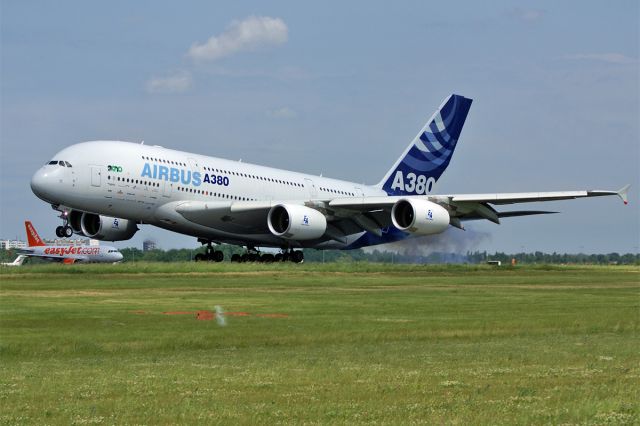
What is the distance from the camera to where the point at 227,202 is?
2156 inches

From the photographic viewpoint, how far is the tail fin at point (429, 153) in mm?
67750

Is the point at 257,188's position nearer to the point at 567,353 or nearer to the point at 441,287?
the point at 441,287

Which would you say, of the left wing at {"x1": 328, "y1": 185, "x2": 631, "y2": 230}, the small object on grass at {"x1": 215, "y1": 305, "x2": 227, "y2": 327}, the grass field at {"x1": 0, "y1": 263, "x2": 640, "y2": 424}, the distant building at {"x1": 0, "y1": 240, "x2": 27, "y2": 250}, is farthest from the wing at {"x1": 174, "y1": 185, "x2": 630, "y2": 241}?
the distant building at {"x1": 0, "y1": 240, "x2": 27, "y2": 250}

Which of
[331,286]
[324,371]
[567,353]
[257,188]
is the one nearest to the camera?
[324,371]

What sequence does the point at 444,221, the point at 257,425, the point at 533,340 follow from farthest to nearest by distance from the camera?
the point at 444,221 < the point at 533,340 < the point at 257,425

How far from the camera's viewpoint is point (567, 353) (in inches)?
769

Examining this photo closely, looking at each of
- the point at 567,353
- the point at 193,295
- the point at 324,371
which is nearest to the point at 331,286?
the point at 193,295

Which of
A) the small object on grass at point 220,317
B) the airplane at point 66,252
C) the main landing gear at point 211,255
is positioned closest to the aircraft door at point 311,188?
the main landing gear at point 211,255

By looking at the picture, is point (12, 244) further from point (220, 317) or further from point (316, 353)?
point (316, 353)

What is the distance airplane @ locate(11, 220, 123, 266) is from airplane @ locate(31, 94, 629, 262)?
53.8 meters

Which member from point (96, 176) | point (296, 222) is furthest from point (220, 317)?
point (296, 222)

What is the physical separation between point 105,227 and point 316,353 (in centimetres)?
4051

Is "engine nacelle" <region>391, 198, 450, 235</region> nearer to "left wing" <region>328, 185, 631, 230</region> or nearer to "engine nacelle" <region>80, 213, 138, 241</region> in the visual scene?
"left wing" <region>328, 185, 631, 230</region>

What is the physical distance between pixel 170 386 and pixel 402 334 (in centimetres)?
947
